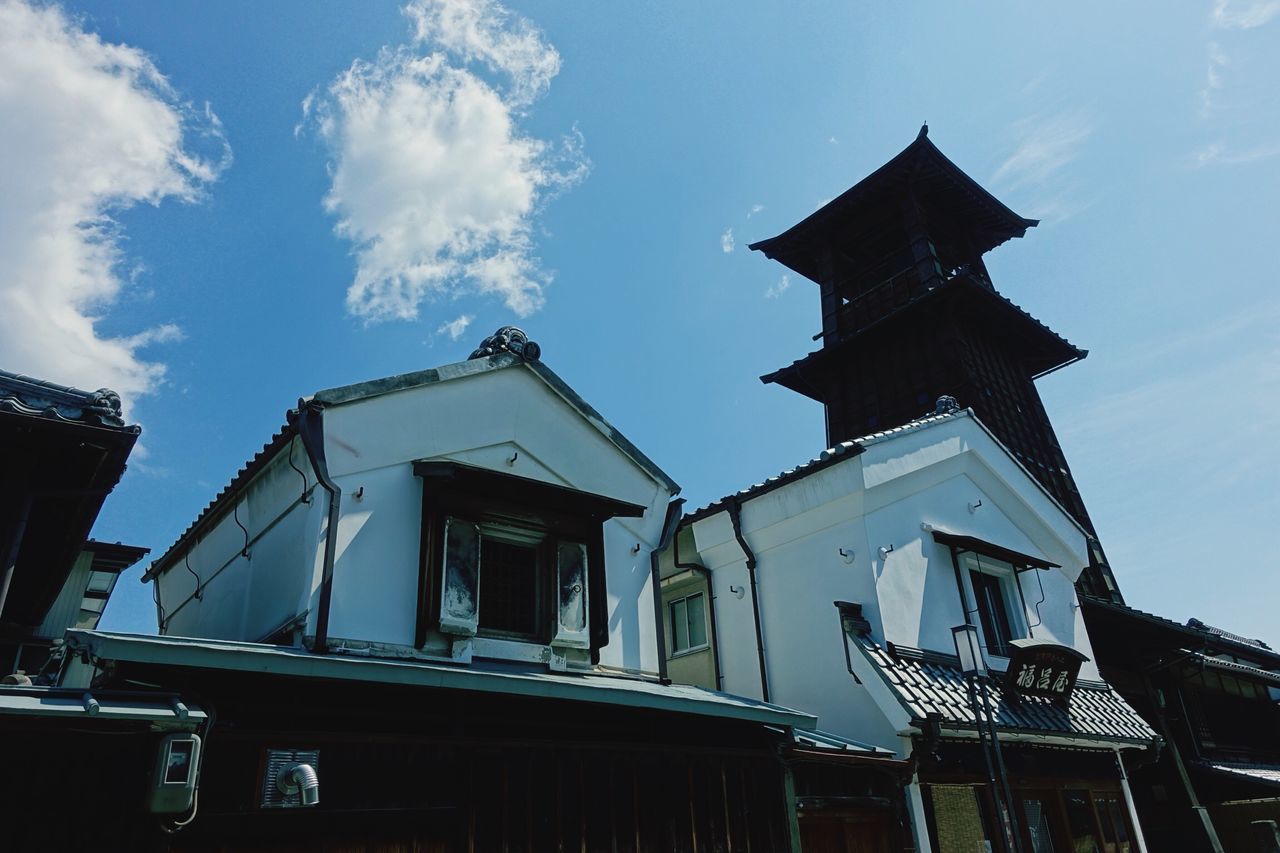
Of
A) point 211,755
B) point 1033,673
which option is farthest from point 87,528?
point 1033,673

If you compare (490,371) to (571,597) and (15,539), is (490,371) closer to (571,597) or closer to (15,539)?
(571,597)

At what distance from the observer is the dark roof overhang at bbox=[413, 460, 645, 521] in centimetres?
1004

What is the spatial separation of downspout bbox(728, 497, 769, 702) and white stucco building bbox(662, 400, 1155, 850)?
0.03m

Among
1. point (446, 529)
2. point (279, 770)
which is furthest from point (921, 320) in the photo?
point (279, 770)

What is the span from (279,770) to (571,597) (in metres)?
4.33

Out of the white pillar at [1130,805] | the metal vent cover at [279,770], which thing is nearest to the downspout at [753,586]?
the white pillar at [1130,805]

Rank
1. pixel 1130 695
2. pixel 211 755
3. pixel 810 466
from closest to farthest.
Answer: pixel 211 755
pixel 810 466
pixel 1130 695

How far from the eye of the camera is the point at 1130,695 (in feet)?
65.9

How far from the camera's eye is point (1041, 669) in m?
14.0

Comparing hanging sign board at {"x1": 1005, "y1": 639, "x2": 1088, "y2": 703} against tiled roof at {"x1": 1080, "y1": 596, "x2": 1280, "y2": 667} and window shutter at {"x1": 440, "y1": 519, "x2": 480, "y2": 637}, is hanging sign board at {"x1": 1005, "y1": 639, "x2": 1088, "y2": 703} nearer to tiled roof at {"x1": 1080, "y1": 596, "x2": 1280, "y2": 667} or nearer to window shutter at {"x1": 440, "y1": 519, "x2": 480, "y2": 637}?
tiled roof at {"x1": 1080, "y1": 596, "x2": 1280, "y2": 667}

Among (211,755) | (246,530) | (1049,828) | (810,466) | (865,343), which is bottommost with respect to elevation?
(1049,828)

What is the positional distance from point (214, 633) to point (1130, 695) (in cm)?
2097

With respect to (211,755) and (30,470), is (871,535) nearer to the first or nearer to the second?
(211,755)

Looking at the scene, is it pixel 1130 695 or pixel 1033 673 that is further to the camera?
pixel 1130 695
